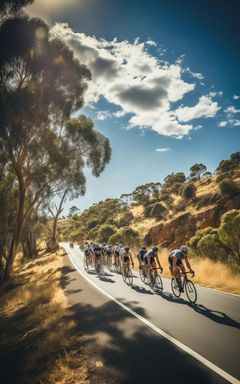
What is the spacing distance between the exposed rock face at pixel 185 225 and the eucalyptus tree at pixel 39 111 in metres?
22.5

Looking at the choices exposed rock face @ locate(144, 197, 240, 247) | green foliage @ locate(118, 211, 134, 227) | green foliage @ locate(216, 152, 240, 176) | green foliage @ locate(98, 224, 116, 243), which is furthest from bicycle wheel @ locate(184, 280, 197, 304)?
green foliage @ locate(118, 211, 134, 227)

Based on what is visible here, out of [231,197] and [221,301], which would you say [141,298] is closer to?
[221,301]

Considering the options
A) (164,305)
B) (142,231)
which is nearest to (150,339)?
(164,305)

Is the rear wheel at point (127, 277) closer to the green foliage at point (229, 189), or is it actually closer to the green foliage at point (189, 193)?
the green foliage at point (229, 189)

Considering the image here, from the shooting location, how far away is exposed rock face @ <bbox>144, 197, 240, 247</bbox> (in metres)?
39.5

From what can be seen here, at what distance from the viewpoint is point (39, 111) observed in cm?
1838

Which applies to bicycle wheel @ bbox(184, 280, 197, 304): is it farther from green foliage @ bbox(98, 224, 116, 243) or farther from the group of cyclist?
green foliage @ bbox(98, 224, 116, 243)

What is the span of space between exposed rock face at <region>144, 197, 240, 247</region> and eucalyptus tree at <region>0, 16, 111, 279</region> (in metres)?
22.5

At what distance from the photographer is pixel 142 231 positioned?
5012 cm

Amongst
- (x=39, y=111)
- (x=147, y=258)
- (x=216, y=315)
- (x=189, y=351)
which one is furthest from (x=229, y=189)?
(x=189, y=351)

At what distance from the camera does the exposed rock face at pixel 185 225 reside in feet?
130

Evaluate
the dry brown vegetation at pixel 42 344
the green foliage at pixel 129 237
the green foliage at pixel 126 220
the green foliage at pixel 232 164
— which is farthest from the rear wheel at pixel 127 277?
the green foliage at pixel 126 220

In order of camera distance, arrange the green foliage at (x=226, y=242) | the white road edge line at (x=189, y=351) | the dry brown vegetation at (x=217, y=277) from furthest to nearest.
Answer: the green foliage at (x=226, y=242) < the dry brown vegetation at (x=217, y=277) < the white road edge line at (x=189, y=351)

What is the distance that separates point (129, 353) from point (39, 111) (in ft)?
54.5
